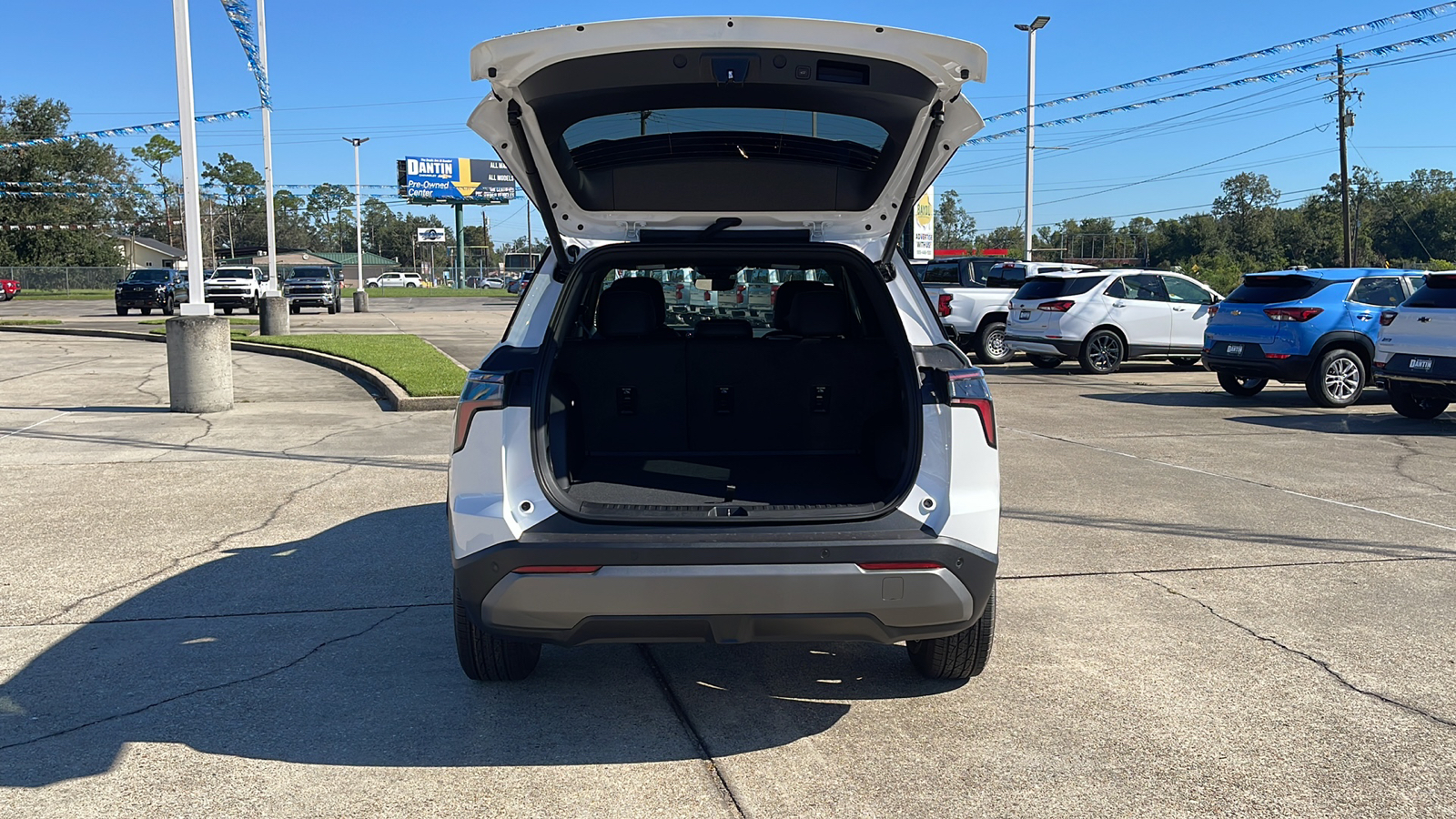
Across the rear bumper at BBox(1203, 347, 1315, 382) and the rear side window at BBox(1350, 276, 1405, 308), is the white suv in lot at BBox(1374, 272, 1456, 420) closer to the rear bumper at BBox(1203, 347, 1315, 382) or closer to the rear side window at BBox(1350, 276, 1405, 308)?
the rear bumper at BBox(1203, 347, 1315, 382)

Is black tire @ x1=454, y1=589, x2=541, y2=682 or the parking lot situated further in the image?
black tire @ x1=454, y1=589, x2=541, y2=682

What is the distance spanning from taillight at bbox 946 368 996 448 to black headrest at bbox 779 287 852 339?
3.80 feet

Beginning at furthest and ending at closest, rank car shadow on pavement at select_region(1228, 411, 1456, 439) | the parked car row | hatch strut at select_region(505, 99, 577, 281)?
the parked car row, car shadow on pavement at select_region(1228, 411, 1456, 439), hatch strut at select_region(505, 99, 577, 281)

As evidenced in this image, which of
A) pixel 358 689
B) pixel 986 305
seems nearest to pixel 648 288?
pixel 358 689

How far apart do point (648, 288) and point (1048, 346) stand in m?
13.8

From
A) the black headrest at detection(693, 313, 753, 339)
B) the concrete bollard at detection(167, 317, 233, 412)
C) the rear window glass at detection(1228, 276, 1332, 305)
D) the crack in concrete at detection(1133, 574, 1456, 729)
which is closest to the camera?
the crack in concrete at detection(1133, 574, 1456, 729)

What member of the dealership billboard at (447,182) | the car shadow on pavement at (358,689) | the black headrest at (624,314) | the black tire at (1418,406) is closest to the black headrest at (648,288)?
the black headrest at (624,314)

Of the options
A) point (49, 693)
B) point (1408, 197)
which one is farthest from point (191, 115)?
Result: point (1408, 197)

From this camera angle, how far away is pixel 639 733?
3824 millimetres

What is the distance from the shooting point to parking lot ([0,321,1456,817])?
340 centimetres

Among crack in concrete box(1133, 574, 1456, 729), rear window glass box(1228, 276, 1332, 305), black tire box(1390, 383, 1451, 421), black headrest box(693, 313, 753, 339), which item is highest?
rear window glass box(1228, 276, 1332, 305)

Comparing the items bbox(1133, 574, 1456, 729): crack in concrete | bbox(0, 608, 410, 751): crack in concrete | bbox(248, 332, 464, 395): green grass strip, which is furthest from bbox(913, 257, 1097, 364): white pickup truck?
bbox(0, 608, 410, 751): crack in concrete

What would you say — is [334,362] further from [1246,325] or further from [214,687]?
[214,687]

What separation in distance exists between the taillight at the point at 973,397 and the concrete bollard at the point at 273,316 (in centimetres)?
2175
